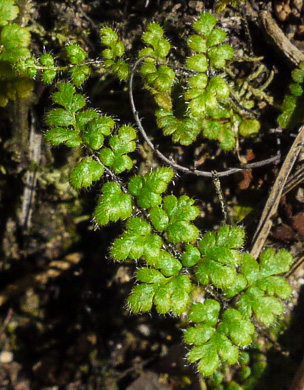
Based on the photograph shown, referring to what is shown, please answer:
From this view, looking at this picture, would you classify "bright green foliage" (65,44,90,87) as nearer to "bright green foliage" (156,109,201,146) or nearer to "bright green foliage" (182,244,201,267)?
"bright green foliage" (156,109,201,146)

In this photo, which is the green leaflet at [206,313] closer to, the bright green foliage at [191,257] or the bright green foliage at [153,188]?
the bright green foliage at [191,257]

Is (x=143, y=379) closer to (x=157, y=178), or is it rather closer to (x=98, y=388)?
(x=98, y=388)

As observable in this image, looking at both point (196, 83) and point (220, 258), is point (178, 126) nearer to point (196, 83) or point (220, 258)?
point (196, 83)

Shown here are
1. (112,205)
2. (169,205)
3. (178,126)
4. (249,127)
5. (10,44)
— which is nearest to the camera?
(112,205)

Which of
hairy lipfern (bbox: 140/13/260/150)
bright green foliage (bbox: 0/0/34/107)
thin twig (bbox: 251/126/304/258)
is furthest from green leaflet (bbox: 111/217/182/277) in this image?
bright green foliage (bbox: 0/0/34/107)

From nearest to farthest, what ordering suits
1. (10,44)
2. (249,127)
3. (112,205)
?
(112,205)
(10,44)
(249,127)

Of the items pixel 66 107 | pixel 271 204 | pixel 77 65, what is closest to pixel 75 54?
pixel 77 65

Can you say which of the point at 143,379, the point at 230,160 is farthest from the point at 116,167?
the point at 143,379
